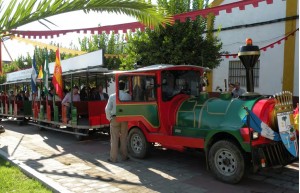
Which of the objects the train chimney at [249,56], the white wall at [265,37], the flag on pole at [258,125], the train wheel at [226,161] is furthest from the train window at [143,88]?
the white wall at [265,37]

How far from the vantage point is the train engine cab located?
17.7 ft

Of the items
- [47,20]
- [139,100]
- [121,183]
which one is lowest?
[121,183]

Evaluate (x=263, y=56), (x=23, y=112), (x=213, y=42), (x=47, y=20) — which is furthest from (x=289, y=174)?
(x=23, y=112)

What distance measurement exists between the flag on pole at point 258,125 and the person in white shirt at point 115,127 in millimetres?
2928

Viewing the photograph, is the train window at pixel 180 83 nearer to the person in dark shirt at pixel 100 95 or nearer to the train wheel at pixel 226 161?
the train wheel at pixel 226 161

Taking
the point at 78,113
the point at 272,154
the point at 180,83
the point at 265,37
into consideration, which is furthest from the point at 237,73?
the point at 272,154

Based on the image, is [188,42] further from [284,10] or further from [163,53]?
[284,10]

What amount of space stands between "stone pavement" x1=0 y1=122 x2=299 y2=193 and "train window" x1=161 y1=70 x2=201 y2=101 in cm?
154

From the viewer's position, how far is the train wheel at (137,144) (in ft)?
24.0

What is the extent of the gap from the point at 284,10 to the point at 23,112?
1209cm

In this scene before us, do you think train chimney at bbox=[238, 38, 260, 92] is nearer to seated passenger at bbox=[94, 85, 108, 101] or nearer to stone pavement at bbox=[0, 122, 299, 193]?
stone pavement at bbox=[0, 122, 299, 193]

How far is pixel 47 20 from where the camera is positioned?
4.06 meters

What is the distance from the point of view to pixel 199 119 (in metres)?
6.25

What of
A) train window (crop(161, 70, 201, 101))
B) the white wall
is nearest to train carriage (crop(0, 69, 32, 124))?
the white wall
